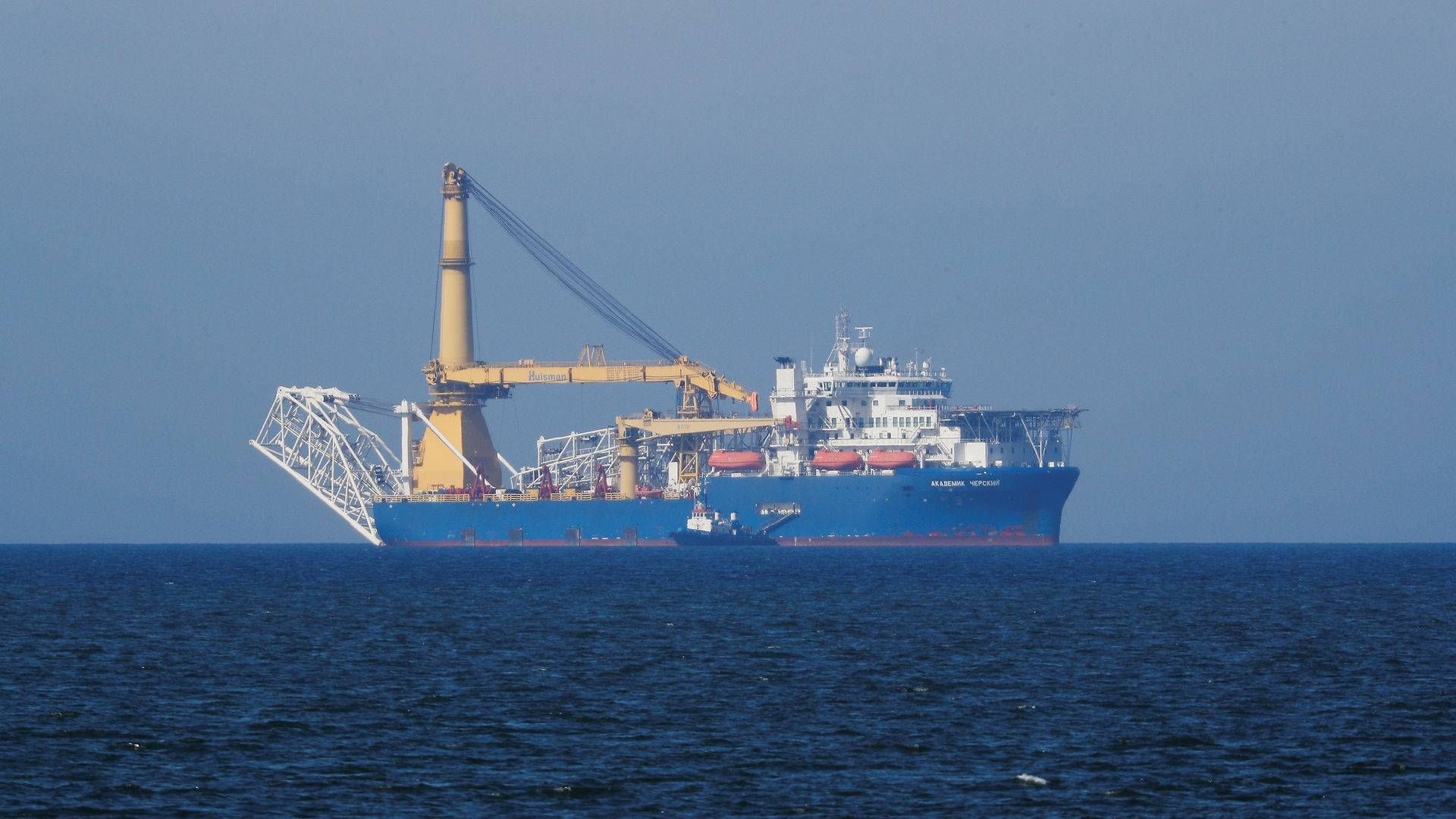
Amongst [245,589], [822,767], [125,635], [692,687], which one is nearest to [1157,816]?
[822,767]

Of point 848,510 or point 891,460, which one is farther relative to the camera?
point 848,510

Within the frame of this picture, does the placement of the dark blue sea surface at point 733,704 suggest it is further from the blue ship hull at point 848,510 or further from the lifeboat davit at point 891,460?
the lifeboat davit at point 891,460

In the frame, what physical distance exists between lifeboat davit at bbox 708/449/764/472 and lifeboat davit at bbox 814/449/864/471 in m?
3.30

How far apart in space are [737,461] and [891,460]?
26.3 ft

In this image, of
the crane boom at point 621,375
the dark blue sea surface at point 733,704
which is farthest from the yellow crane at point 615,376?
the dark blue sea surface at point 733,704

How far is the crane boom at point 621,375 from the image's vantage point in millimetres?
88812

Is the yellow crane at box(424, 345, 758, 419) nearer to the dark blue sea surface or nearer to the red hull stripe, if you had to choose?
the red hull stripe

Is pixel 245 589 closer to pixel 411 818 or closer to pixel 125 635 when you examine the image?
pixel 125 635

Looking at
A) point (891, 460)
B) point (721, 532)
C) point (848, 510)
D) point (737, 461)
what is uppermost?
point (737, 461)

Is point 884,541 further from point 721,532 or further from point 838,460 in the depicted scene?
point 721,532

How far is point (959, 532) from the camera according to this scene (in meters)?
82.8

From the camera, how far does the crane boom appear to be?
88.8 m

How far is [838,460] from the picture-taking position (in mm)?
84688

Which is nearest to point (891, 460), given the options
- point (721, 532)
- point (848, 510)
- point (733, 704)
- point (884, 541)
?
point (848, 510)
